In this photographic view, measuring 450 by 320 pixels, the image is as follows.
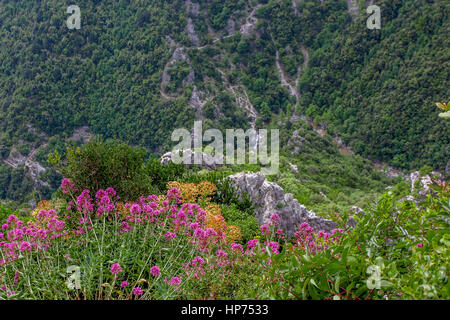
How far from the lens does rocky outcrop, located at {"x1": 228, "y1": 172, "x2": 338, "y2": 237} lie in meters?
11.0

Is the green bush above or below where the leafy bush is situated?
below

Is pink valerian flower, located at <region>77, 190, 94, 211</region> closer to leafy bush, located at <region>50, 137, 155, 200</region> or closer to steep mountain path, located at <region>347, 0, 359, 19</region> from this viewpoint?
leafy bush, located at <region>50, 137, 155, 200</region>

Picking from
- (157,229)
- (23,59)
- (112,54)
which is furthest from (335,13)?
(157,229)

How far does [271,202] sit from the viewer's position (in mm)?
11000

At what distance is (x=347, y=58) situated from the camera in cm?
5094

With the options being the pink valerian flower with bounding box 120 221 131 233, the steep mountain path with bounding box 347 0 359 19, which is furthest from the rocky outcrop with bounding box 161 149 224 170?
the steep mountain path with bounding box 347 0 359 19

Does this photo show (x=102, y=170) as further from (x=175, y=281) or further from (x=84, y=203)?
(x=175, y=281)

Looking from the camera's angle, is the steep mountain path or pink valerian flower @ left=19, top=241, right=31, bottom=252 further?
the steep mountain path

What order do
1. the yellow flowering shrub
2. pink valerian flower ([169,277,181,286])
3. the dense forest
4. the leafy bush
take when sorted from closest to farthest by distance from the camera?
pink valerian flower ([169,277,181,286]), the yellow flowering shrub, the leafy bush, the dense forest

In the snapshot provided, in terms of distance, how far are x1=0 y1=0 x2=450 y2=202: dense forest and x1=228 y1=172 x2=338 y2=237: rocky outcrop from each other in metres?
22.5

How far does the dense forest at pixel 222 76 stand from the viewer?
41.1m
